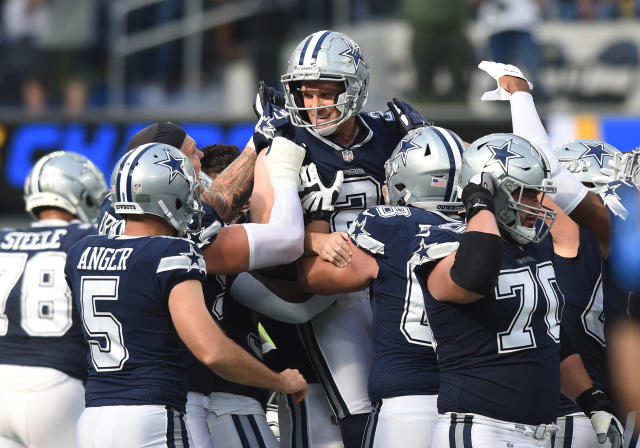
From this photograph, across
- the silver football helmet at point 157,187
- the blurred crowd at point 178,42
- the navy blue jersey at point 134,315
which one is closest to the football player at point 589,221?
the silver football helmet at point 157,187

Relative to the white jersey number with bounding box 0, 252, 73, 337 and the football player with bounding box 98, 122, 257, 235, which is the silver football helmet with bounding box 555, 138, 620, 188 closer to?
the football player with bounding box 98, 122, 257, 235

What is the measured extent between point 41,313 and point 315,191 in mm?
1624

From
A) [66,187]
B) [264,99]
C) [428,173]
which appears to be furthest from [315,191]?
[66,187]

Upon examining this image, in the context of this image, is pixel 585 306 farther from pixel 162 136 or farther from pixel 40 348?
pixel 40 348

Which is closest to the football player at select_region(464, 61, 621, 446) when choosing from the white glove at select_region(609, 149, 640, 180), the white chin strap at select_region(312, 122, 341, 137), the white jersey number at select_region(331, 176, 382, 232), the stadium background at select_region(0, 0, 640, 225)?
the white glove at select_region(609, 149, 640, 180)

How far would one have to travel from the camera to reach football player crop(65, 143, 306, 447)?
4.14m

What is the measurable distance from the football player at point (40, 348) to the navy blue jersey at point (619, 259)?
8.68ft

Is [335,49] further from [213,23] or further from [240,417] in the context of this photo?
[213,23]

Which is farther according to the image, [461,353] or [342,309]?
[342,309]

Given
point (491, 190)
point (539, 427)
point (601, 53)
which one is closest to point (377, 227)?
point (491, 190)

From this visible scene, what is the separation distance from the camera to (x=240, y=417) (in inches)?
196

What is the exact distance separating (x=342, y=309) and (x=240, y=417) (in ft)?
2.49

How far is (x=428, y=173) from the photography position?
4.65m

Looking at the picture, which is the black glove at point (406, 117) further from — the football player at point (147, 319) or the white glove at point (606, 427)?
the white glove at point (606, 427)
